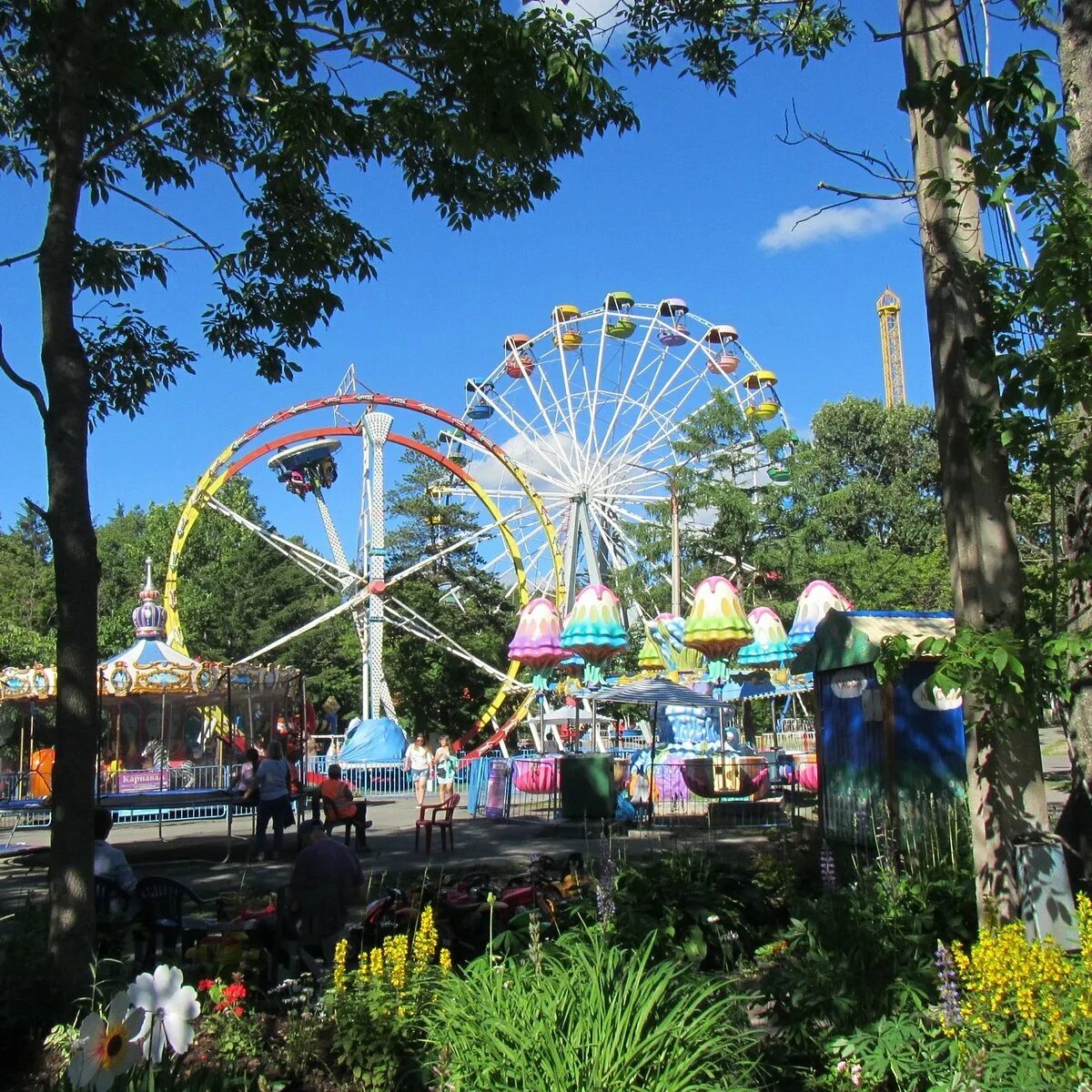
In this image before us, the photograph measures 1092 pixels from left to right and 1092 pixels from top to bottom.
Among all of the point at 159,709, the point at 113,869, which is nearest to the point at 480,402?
the point at 159,709

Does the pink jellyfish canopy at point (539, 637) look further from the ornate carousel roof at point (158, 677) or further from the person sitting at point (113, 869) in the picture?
the person sitting at point (113, 869)

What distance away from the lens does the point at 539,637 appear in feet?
71.8

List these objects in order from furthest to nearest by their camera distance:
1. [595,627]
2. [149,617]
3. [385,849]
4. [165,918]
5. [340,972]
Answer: [149,617] → [595,627] → [385,849] → [165,918] → [340,972]

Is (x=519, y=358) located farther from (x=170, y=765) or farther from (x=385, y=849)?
(x=385, y=849)

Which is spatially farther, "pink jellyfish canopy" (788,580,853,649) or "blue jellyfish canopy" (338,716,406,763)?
"blue jellyfish canopy" (338,716,406,763)

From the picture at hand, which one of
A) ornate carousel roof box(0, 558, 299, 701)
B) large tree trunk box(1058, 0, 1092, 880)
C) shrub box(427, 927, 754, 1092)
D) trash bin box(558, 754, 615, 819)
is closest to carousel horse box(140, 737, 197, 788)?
ornate carousel roof box(0, 558, 299, 701)

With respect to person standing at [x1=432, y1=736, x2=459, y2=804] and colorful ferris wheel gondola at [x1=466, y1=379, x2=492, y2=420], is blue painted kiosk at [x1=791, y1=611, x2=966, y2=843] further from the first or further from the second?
colorful ferris wheel gondola at [x1=466, y1=379, x2=492, y2=420]

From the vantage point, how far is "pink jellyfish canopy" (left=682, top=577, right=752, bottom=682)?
19.6 metres

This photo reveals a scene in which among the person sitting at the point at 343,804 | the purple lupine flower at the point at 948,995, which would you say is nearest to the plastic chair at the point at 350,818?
the person sitting at the point at 343,804

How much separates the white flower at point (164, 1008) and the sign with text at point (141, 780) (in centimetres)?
1852

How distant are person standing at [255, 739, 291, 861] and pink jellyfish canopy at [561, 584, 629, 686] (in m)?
8.12

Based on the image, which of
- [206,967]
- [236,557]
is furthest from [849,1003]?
[236,557]

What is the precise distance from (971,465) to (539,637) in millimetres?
17561

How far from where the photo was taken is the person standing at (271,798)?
45.3 ft
